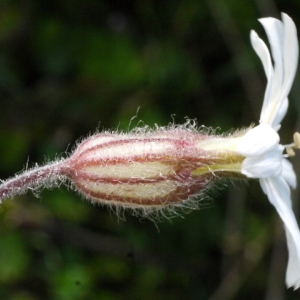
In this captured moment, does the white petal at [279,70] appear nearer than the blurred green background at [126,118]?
Yes

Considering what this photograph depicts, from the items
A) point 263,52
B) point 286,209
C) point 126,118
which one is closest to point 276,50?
point 263,52

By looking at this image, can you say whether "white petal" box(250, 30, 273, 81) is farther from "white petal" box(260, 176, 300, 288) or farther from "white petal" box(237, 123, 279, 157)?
"white petal" box(260, 176, 300, 288)

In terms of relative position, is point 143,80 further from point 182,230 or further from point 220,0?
point 182,230

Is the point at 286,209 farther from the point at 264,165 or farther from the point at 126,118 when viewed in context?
the point at 126,118

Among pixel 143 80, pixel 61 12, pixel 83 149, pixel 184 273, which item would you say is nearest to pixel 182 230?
pixel 184 273

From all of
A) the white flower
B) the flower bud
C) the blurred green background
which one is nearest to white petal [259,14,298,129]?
the white flower

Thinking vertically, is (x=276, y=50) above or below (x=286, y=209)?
→ above

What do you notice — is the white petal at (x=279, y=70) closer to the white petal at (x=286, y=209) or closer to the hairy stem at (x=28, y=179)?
the white petal at (x=286, y=209)

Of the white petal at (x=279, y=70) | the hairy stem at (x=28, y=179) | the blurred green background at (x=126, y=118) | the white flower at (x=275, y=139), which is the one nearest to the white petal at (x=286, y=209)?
the white flower at (x=275, y=139)
